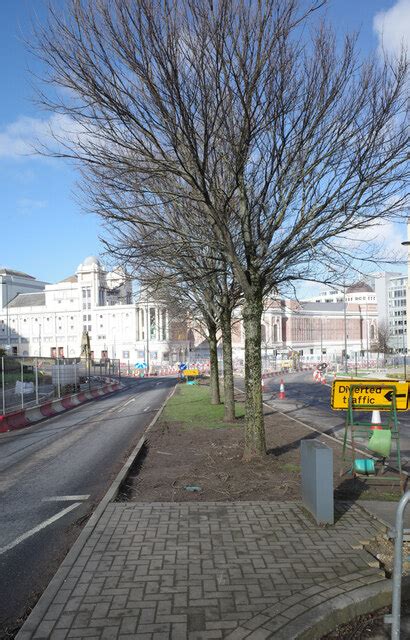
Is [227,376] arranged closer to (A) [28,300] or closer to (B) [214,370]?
(B) [214,370]

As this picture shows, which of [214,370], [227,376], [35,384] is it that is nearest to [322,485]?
[227,376]

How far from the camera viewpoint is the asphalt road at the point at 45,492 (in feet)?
16.4

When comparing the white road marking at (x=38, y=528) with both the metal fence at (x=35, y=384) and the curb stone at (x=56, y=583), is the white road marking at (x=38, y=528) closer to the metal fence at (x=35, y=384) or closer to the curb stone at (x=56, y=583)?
the curb stone at (x=56, y=583)

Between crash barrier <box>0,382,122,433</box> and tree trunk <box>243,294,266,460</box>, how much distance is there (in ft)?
35.2

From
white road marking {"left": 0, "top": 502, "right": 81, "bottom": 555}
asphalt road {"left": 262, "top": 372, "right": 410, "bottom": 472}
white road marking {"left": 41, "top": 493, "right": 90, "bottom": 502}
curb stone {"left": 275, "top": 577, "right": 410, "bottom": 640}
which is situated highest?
curb stone {"left": 275, "top": 577, "right": 410, "bottom": 640}

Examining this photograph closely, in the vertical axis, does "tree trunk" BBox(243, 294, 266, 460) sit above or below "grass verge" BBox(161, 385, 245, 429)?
above

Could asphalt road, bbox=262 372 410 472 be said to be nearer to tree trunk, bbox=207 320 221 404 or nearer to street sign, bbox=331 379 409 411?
street sign, bbox=331 379 409 411

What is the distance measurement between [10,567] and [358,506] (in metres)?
4.23

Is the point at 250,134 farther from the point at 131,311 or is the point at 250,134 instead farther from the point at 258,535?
the point at 131,311

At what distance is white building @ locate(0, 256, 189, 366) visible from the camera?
90.6m

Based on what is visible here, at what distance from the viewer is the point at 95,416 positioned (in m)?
20.7

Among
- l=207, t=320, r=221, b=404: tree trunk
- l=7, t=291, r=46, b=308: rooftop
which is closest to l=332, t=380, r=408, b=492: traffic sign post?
l=207, t=320, r=221, b=404: tree trunk

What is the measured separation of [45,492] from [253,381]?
13.0 feet

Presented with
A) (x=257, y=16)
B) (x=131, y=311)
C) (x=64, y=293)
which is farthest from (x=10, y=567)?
(x=64, y=293)
